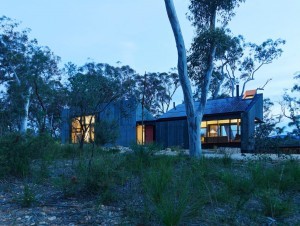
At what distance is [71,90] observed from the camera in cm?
986

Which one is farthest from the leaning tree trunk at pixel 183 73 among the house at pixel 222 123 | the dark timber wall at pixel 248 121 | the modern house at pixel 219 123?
the house at pixel 222 123

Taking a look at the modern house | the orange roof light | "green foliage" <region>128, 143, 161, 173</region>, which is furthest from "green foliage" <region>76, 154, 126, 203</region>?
the orange roof light

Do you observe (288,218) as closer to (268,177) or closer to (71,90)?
(268,177)

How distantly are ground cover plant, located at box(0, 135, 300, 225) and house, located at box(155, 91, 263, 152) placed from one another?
16.5 m

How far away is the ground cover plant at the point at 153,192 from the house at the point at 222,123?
16.5 meters

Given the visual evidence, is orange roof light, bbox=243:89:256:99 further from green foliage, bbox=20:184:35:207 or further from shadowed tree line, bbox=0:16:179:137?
green foliage, bbox=20:184:35:207

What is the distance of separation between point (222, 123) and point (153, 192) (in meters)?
19.9

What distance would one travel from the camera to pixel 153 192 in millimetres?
3529

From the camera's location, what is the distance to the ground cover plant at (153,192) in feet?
10.6

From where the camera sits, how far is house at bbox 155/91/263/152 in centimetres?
2172

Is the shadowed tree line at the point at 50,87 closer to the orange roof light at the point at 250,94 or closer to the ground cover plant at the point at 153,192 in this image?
the ground cover plant at the point at 153,192

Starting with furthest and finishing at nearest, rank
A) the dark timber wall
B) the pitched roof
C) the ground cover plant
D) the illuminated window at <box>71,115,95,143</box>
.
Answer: the pitched roof
the dark timber wall
the illuminated window at <box>71,115,95,143</box>
the ground cover plant

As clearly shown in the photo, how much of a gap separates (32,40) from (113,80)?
1862 cm

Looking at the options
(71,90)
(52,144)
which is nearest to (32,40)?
(71,90)
